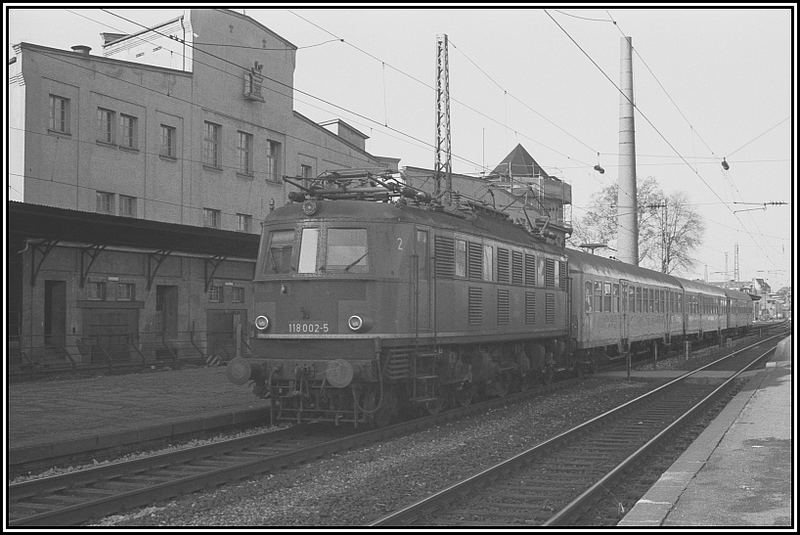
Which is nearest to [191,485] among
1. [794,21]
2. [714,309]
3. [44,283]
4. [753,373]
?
[794,21]

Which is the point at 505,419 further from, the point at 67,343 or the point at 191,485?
the point at 67,343

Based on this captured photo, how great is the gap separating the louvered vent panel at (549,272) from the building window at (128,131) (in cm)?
1685

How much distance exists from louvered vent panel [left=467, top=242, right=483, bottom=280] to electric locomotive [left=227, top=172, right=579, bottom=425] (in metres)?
0.03

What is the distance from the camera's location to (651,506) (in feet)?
25.3

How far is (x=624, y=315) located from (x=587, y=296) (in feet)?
15.8

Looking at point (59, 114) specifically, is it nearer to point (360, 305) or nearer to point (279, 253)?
point (279, 253)

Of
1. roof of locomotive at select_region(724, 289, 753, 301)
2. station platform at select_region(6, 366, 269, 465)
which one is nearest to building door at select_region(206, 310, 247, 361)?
station platform at select_region(6, 366, 269, 465)

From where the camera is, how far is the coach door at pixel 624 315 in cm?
2636

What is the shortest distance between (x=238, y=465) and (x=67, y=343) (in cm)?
1616

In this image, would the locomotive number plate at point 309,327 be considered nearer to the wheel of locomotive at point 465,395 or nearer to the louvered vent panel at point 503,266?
the wheel of locomotive at point 465,395

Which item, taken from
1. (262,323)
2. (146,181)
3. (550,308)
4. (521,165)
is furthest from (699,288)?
(521,165)

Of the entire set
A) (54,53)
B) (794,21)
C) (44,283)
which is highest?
(54,53)

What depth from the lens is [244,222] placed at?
35000 millimetres

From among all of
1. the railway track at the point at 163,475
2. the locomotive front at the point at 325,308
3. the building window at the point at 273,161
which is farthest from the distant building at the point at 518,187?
the railway track at the point at 163,475
